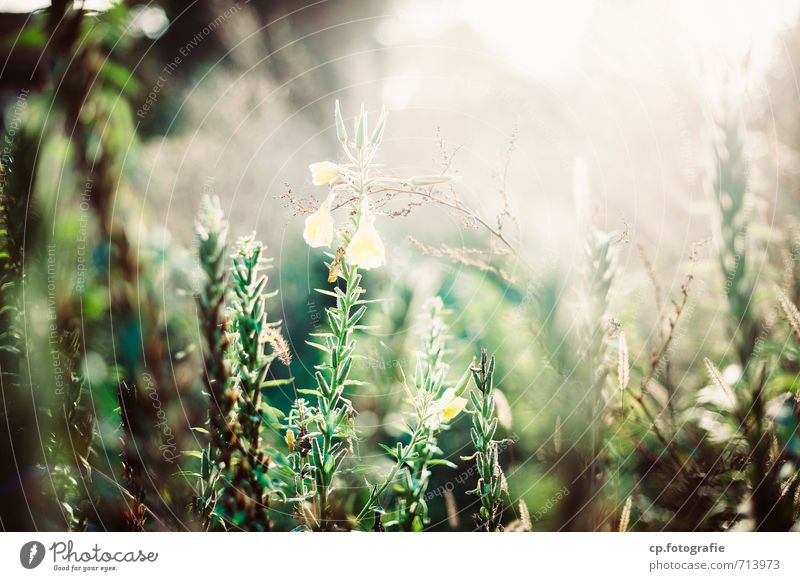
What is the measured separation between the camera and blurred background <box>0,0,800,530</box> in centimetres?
70

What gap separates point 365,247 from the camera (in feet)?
1.61

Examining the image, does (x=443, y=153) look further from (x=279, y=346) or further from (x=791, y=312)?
(x=791, y=312)

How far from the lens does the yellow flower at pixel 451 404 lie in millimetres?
516

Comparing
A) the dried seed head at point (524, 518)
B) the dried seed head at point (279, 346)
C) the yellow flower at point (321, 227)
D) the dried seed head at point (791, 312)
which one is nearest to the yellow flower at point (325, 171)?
the yellow flower at point (321, 227)

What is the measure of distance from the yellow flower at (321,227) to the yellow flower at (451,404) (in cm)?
22

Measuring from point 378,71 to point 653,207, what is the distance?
1.68 ft

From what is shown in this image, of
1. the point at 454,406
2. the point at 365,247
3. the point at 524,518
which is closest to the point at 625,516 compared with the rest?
the point at 524,518

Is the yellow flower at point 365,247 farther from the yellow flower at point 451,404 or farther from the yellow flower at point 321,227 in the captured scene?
the yellow flower at point 451,404

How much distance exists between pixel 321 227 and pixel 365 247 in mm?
67

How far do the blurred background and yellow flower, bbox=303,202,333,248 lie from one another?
0.21 metres

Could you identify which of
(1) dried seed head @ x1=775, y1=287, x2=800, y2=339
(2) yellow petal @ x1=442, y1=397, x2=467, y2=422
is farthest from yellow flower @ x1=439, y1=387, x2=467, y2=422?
(1) dried seed head @ x1=775, y1=287, x2=800, y2=339

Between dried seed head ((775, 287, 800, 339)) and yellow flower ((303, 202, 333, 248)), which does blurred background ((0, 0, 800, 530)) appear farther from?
yellow flower ((303, 202, 333, 248))

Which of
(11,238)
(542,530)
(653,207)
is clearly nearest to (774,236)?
(653,207)
